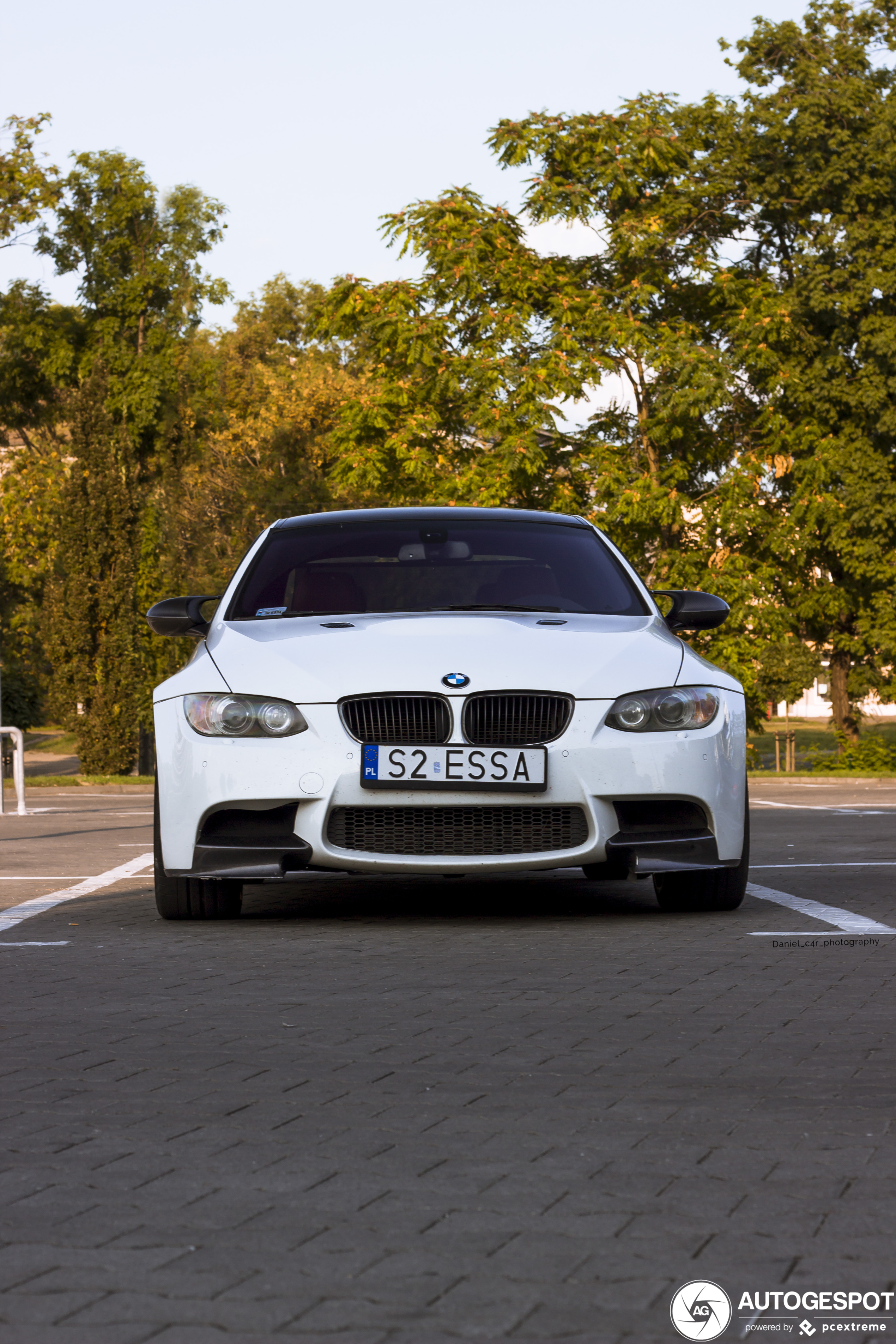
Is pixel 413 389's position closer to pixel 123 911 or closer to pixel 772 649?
pixel 772 649

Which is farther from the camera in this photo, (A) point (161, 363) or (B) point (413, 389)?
(A) point (161, 363)

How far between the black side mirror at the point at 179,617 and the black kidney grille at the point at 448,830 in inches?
62.3

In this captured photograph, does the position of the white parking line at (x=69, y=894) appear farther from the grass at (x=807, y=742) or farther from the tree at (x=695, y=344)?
the tree at (x=695, y=344)

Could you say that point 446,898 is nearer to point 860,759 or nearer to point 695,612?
point 695,612

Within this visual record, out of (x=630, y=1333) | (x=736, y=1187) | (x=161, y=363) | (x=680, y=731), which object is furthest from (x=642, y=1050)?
(x=161, y=363)

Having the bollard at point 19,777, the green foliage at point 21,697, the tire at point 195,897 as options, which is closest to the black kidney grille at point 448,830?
the tire at point 195,897

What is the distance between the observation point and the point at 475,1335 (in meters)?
2.50

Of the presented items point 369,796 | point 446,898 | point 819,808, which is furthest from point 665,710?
point 819,808

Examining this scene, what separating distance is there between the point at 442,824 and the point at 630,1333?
4.34 meters

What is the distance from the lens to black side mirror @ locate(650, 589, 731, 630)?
26.4 ft

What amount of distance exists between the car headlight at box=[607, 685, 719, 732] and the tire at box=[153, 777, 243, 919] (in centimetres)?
174

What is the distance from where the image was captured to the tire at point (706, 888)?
749 centimetres

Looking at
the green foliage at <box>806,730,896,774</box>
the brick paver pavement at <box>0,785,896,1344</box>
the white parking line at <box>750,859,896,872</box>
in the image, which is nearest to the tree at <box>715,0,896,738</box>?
the green foliage at <box>806,730,896,774</box>

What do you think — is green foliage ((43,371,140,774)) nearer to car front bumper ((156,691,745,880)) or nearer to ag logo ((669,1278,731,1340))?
car front bumper ((156,691,745,880))
